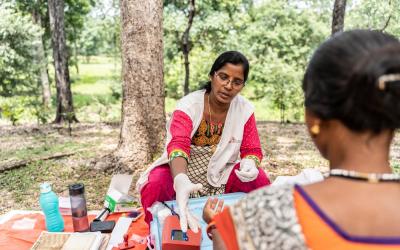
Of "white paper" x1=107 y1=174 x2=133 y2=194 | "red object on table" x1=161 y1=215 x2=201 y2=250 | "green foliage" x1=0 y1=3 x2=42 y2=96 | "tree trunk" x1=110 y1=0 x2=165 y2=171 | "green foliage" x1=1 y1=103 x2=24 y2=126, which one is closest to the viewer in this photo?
"red object on table" x1=161 y1=215 x2=201 y2=250

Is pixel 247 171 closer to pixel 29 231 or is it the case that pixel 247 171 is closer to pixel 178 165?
pixel 178 165

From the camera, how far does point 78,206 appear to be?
2316 mm

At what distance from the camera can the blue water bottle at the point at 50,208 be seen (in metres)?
2.31

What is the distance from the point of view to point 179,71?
52.3 ft

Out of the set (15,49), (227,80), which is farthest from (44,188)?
(15,49)

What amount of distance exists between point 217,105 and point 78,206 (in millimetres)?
1126

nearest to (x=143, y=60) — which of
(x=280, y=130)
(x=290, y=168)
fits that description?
(x=290, y=168)

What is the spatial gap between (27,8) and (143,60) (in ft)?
31.9

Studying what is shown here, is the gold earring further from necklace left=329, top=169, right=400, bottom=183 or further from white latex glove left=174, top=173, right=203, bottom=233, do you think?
white latex glove left=174, top=173, right=203, bottom=233

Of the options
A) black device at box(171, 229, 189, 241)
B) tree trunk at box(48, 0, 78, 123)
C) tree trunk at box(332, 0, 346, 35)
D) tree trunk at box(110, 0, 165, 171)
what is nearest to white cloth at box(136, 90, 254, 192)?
black device at box(171, 229, 189, 241)

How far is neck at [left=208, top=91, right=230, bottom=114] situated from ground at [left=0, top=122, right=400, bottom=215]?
5.28 ft

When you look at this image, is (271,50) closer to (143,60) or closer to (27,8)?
(27,8)

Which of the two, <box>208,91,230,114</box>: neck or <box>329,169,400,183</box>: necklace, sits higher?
<box>329,169,400,183</box>: necklace

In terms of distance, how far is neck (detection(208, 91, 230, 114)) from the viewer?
2.57 meters
